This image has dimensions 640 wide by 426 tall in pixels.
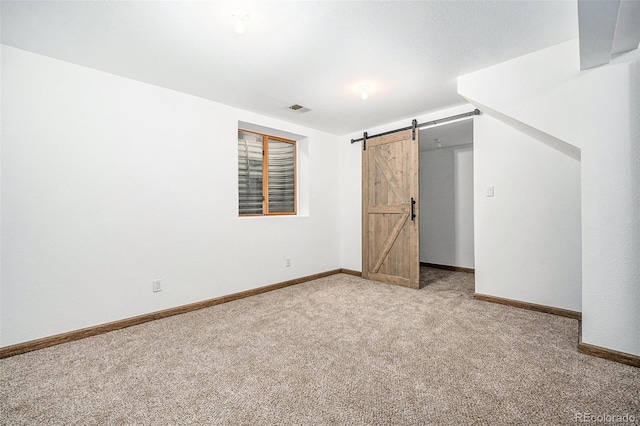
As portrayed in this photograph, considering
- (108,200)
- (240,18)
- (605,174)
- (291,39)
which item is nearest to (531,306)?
(605,174)

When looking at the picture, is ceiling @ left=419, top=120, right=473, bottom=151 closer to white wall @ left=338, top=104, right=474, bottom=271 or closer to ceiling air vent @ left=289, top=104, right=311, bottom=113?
white wall @ left=338, top=104, right=474, bottom=271

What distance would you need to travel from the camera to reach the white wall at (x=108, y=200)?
228cm

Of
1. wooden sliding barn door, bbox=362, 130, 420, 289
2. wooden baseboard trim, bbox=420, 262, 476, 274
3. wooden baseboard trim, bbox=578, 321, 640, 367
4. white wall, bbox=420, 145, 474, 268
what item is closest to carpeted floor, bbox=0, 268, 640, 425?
wooden baseboard trim, bbox=578, 321, 640, 367

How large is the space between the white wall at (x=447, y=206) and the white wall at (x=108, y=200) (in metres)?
3.54

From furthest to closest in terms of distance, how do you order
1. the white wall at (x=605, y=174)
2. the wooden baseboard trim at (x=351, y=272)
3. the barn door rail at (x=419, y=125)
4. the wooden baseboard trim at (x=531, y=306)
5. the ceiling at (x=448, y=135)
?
the wooden baseboard trim at (x=351, y=272) → the ceiling at (x=448, y=135) → the barn door rail at (x=419, y=125) → the wooden baseboard trim at (x=531, y=306) → the white wall at (x=605, y=174)

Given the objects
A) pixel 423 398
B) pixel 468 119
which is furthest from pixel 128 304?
pixel 468 119

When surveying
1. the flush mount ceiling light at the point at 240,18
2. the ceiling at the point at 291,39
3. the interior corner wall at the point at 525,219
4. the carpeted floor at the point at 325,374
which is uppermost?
the ceiling at the point at 291,39

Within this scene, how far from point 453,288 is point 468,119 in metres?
2.22

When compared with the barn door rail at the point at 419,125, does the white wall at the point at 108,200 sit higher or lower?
lower

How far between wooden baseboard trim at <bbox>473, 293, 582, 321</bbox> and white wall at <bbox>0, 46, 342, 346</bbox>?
2.80 metres

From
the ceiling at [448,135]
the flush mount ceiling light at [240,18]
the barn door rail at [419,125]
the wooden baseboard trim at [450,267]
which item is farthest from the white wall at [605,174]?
the wooden baseboard trim at [450,267]

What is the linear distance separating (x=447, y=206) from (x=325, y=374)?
4.48 meters

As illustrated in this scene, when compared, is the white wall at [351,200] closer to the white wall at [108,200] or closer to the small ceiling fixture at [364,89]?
the small ceiling fixture at [364,89]

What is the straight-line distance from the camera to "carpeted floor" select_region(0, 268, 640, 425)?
1.52m
